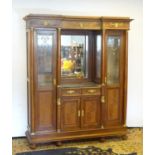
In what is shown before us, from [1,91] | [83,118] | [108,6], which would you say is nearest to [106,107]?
[83,118]

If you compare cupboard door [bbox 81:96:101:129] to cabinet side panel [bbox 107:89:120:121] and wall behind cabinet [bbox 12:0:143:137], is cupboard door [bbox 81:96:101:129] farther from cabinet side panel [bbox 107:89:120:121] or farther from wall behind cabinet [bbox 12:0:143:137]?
wall behind cabinet [bbox 12:0:143:137]

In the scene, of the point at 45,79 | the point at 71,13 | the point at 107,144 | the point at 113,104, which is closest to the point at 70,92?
the point at 45,79

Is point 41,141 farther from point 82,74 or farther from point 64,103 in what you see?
point 82,74

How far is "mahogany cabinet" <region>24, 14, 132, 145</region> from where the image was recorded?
410cm

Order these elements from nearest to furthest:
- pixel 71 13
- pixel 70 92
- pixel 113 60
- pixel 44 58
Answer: pixel 44 58, pixel 70 92, pixel 113 60, pixel 71 13

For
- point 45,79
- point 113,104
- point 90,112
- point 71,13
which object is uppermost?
point 71,13

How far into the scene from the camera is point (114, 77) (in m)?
4.61

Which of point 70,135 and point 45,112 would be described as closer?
point 45,112

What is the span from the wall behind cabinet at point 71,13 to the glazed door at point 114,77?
64cm

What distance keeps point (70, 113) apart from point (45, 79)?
2.33 feet

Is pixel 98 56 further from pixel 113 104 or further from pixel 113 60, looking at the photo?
pixel 113 104

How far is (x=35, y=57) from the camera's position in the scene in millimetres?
4059

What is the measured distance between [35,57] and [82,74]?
110 centimetres

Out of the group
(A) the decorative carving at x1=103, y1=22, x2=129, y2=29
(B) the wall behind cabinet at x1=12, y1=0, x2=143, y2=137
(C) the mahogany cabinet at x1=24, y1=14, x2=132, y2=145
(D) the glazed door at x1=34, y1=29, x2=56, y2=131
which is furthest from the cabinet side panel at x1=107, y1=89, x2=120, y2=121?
(A) the decorative carving at x1=103, y1=22, x2=129, y2=29
